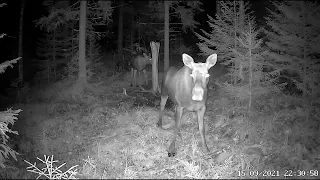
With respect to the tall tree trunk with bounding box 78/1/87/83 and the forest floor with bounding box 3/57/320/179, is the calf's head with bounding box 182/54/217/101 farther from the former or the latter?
the tall tree trunk with bounding box 78/1/87/83

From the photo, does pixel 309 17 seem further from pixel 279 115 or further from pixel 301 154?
pixel 301 154

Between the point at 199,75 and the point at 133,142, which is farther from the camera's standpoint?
the point at 133,142

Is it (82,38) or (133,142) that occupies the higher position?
(82,38)

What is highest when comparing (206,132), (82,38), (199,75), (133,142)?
(82,38)

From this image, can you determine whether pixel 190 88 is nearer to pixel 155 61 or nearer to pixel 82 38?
pixel 155 61

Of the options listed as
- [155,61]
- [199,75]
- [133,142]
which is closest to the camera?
[199,75]

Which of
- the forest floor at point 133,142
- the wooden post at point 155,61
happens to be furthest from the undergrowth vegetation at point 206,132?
the wooden post at point 155,61

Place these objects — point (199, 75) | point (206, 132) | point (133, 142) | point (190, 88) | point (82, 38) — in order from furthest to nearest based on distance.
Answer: point (82, 38) < point (206, 132) < point (133, 142) < point (190, 88) < point (199, 75)

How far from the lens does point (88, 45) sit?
21.7m

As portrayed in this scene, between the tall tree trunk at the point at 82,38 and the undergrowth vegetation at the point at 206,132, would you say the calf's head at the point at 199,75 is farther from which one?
the tall tree trunk at the point at 82,38

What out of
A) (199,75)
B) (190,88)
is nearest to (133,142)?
(190,88)

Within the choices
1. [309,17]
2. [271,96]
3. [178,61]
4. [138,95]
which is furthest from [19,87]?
[309,17]

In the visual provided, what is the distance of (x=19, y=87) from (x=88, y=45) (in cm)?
673

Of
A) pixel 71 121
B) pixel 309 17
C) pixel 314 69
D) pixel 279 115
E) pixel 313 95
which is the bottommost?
pixel 71 121
